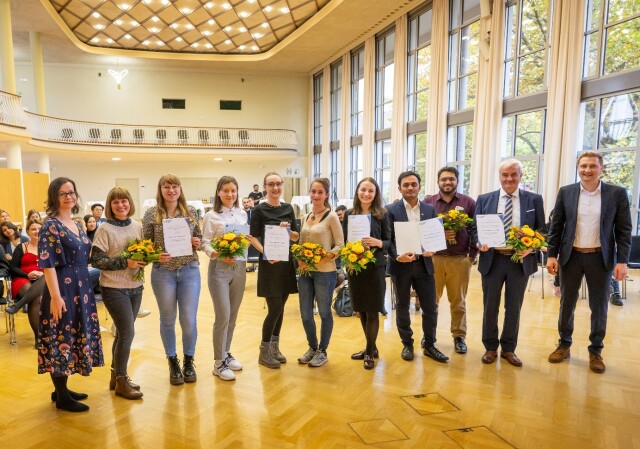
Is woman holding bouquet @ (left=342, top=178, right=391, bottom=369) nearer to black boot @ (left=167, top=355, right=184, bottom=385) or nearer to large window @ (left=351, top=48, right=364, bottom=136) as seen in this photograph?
black boot @ (left=167, top=355, right=184, bottom=385)

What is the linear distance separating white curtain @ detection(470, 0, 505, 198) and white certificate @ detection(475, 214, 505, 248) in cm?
746

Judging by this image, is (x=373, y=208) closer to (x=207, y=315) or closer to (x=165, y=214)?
(x=165, y=214)

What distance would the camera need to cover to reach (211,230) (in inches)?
133

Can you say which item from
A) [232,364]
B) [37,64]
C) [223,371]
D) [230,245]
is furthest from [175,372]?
[37,64]

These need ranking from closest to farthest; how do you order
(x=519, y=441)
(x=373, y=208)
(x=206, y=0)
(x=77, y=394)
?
(x=519, y=441) → (x=77, y=394) → (x=373, y=208) → (x=206, y=0)

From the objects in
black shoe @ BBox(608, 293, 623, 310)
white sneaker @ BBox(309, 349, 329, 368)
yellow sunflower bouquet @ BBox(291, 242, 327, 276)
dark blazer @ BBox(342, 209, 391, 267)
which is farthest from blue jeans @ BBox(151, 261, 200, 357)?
black shoe @ BBox(608, 293, 623, 310)

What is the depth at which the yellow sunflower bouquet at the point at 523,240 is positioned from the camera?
3.40 m

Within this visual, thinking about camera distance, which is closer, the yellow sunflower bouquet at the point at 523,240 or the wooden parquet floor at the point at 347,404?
the wooden parquet floor at the point at 347,404

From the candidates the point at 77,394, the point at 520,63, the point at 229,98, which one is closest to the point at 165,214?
the point at 77,394

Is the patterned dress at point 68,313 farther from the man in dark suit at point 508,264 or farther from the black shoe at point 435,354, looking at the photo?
the man in dark suit at point 508,264

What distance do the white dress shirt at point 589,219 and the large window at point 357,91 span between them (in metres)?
14.0

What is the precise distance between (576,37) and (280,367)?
857 cm

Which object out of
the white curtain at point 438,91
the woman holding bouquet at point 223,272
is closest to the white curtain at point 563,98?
the white curtain at point 438,91

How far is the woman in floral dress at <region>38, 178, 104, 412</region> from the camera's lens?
2.76 meters
